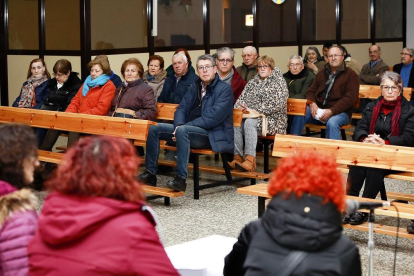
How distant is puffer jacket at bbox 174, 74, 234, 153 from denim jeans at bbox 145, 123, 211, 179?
8 centimetres

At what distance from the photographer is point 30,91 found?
8023 millimetres

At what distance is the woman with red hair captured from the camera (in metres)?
2.17

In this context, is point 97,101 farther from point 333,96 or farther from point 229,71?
point 333,96

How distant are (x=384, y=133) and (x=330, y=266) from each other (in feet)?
12.1

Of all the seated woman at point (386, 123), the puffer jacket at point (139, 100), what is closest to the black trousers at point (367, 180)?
the seated woman at point (386, 123)

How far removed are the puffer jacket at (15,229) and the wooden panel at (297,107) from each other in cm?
525

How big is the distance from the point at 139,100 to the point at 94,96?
58 cm

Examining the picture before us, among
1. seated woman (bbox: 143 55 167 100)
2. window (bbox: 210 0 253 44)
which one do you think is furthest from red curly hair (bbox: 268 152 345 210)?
window (bbox: 210 0 253 44)

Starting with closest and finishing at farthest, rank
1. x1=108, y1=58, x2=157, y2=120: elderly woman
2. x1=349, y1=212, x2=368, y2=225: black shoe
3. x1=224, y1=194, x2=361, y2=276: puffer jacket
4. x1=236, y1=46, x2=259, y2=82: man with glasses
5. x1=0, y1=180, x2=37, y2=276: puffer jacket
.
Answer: x1=224, y1=194, x2=361, y2=276: puffer jacket → x1=0, y1=180, x2=37, y2=276: puffer jacket → x1=349, y1=212, x2=368, y2=225: black shoe → x1=108, y1=58, x2=157, y2=120: elderly woman → x1=236, y1=46, x2=259, y2=82: man with glasses

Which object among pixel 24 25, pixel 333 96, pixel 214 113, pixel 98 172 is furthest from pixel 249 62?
pixel 98 172

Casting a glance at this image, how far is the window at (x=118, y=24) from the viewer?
9273mm

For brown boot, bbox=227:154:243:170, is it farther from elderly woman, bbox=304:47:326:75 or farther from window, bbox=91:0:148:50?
elderly woman, bbox=304:47:326:75

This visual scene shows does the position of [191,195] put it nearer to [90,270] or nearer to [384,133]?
[384,133]

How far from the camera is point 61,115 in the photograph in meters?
6.73
